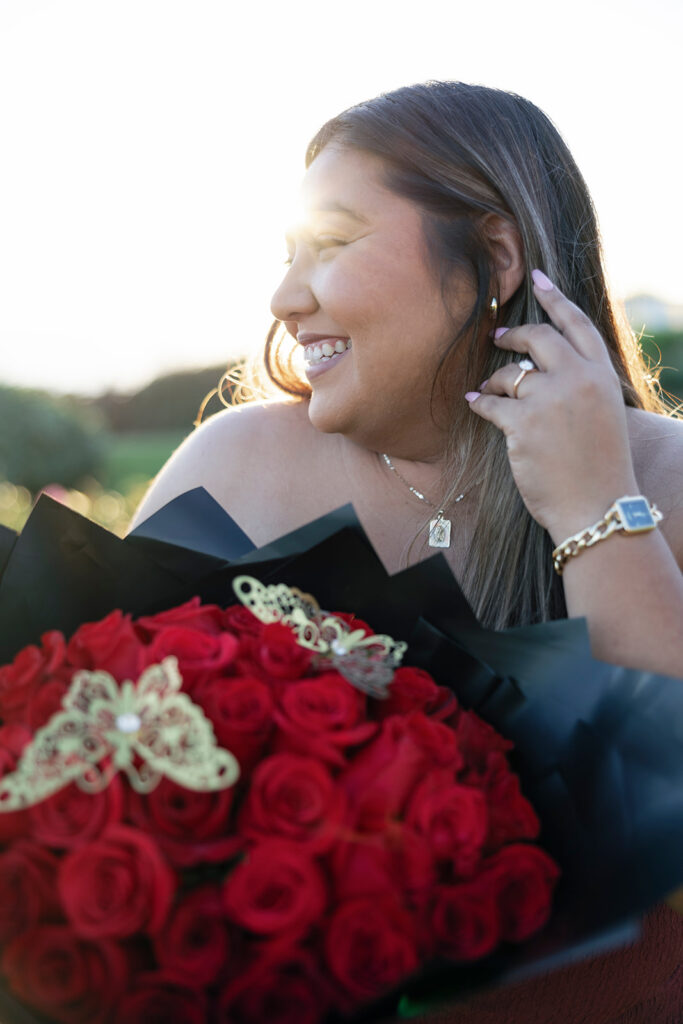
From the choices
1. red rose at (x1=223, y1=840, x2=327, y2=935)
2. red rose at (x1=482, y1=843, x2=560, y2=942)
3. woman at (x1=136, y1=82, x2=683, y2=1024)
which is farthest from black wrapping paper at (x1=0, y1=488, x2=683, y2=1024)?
woman at (x1=136, y1=82, x2=683, y2=1024)

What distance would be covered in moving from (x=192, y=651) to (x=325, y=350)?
125cm

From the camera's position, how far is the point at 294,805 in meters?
0.81

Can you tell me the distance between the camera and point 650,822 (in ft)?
3.10

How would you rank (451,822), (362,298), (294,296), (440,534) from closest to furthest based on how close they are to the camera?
(451,822) < (362,298) < (294,296) < (440,534)

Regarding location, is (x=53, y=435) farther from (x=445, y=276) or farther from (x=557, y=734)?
(x=557, y=734)

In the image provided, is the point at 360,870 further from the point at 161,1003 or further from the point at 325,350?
the point at 325,350

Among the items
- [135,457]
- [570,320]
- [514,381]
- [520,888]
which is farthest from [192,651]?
[135,457]

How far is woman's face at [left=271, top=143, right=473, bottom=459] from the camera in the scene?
190cm

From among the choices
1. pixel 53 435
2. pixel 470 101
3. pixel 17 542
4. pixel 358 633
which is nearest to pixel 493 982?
pixel 358 633

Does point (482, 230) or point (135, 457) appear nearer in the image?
point (482, 230)

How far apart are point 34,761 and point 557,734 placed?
610 millimetres

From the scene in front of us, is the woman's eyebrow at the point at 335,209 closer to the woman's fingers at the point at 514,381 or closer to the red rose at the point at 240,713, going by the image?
the woman's fingers at the point at 514,381

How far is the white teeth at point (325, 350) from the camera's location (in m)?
2.00

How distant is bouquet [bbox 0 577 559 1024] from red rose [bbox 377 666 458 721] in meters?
0.05
